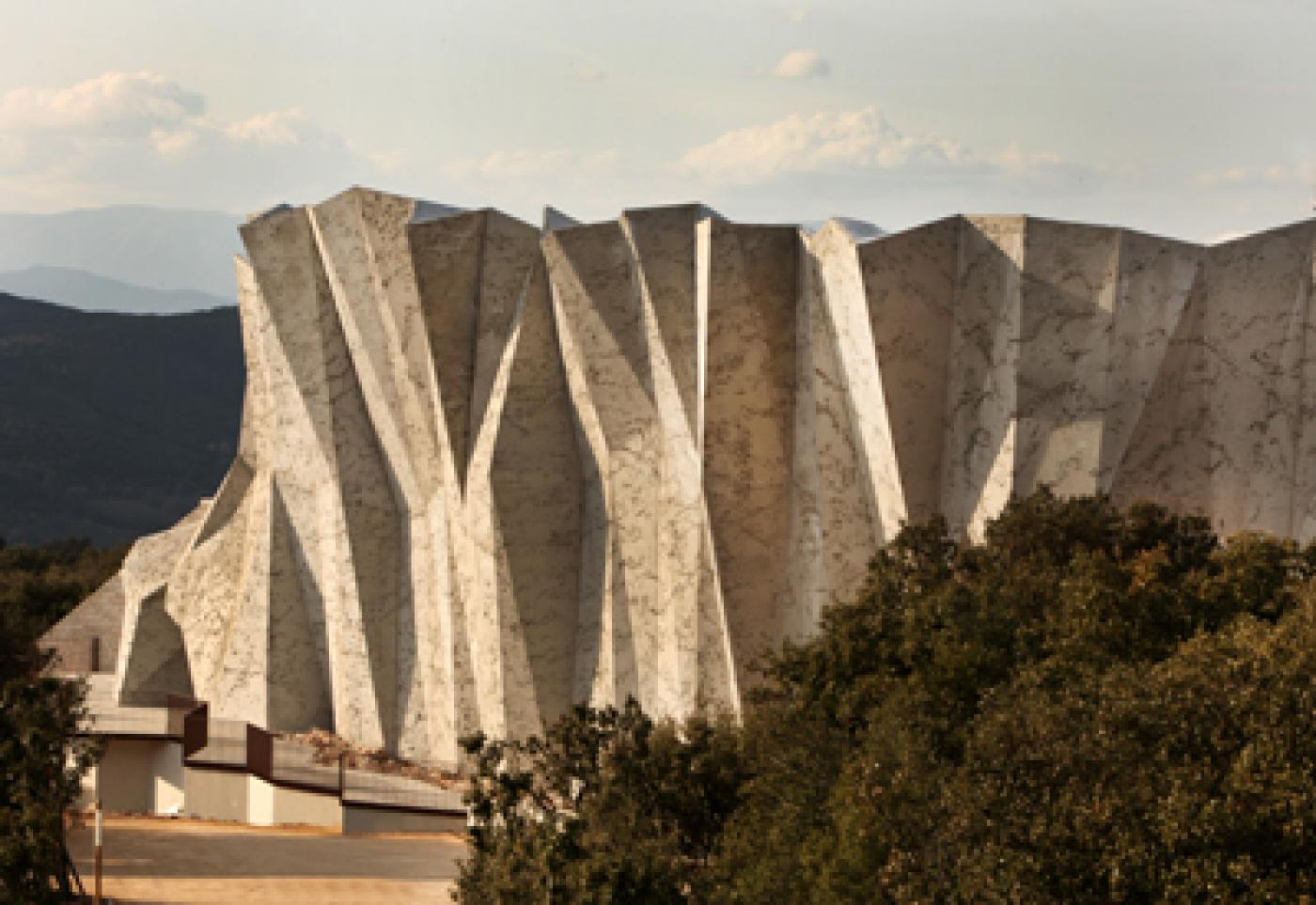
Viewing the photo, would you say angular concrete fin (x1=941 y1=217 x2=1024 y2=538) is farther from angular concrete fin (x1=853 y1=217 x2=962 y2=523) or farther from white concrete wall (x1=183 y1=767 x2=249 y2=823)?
white concrete wall (x1=183 y1=767 x2=249 y2=823)

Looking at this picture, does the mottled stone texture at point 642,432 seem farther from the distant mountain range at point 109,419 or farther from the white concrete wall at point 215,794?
the distant mountain range at point 109,419

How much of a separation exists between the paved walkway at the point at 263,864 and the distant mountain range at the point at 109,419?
208ft

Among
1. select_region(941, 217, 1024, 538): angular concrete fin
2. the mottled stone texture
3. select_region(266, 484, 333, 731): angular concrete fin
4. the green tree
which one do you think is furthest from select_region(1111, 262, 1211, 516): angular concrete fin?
select_region(266, 484, 333, 731): angular concrete fin

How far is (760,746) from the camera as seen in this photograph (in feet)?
56.4

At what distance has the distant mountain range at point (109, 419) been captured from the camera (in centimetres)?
8794

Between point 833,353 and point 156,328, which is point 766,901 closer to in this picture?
point 833,353

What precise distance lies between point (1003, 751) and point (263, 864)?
13459 millimetres

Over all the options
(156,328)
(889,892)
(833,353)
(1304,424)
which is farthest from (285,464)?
(156,328)

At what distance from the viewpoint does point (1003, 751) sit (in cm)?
1174

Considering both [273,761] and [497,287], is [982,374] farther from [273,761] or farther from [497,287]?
[273,761]

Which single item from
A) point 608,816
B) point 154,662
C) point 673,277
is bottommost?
point 608,816

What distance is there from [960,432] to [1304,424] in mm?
4328

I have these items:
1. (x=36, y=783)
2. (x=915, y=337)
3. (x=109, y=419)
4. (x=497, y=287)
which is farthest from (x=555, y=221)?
(x=109, y=419)

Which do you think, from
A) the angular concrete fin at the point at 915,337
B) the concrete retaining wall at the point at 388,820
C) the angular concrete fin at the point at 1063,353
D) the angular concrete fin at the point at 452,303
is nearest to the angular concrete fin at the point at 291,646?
the concrete retaining wall at the point at 388,820
